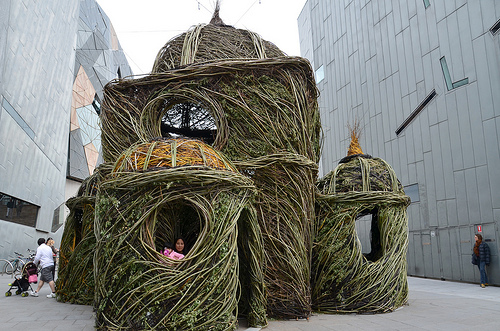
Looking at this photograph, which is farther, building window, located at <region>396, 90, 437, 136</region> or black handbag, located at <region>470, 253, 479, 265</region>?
building window, located at <region>396, 90, 437, 136</region>

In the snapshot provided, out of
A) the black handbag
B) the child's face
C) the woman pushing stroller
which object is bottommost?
the woman pushing stroller

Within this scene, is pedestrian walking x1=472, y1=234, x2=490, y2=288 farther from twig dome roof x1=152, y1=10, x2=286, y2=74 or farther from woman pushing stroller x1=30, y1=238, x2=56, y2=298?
woman pushing stroller x1=30, y1=238, x2=56, y2=298

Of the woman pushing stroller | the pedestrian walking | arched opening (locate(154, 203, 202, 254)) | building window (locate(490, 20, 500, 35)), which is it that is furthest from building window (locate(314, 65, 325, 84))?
arched opening (locate(154, 203, 202, 254))

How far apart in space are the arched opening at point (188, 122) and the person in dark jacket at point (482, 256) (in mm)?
8351

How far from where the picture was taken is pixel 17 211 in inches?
702

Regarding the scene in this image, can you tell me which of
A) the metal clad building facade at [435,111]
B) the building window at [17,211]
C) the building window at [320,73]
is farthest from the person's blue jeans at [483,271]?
the building window at [17,211]

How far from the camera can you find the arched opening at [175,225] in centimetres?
588

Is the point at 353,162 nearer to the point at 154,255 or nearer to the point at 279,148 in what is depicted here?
the point at 279,148

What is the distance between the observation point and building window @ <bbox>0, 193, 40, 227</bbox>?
642 inches

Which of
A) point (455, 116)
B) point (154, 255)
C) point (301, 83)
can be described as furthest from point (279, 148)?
point (455, 116)

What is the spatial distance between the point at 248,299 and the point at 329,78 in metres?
17.8

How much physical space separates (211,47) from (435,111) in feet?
31.5

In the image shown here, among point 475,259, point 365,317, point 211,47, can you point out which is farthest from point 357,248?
point 475,259

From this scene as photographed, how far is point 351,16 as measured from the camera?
19.7 meters
